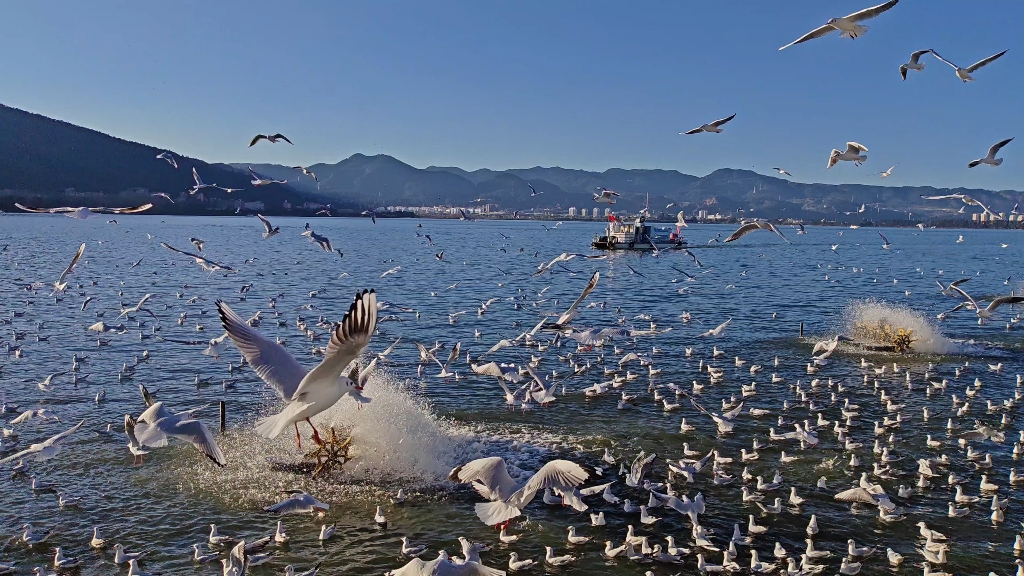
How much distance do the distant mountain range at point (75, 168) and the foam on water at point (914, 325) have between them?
107111 millimetres

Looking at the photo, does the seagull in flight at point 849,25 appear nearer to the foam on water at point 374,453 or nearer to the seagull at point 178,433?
the foam on water at point 374,453

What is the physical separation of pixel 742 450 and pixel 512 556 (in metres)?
5.70

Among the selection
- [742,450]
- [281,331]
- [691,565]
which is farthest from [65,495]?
[281,331]

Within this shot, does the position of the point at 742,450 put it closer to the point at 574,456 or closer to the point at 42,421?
the point at 574,456

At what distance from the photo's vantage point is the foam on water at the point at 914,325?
23.6 metres

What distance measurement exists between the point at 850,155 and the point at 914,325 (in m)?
11.2

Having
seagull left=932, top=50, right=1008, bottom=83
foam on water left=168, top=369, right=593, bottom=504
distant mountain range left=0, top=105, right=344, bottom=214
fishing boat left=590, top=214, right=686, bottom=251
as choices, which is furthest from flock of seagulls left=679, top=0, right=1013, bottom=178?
distant mountain range left=0, top=105, right=344, bottom=214

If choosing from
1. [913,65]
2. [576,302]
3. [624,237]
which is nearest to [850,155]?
[913,65]

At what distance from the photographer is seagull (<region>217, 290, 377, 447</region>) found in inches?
300

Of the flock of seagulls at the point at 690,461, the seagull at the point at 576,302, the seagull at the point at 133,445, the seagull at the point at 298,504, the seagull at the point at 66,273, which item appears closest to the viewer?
the flock of seagulls at the point at 690,461

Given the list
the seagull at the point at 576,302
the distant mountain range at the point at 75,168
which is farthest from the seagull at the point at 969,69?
the distant mountain range at the point at 75,168

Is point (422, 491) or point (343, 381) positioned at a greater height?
point (343, 381)

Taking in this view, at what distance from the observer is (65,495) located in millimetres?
11422

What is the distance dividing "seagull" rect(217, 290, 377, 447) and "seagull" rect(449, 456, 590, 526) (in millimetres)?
2027
